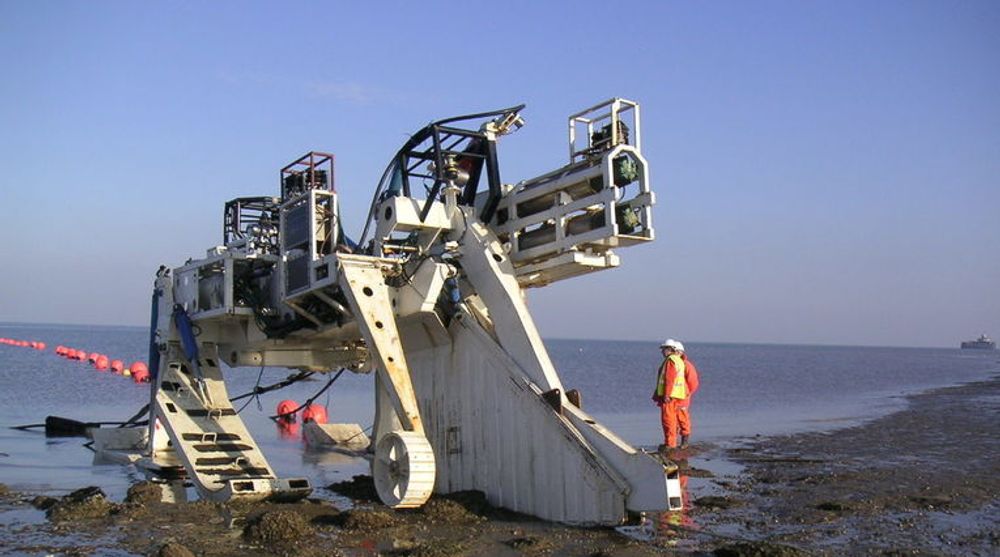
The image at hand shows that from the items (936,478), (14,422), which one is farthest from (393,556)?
(14,422)

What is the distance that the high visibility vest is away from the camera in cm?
1399

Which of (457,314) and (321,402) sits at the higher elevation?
(457,314)

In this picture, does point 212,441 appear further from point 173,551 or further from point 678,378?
point 678,378

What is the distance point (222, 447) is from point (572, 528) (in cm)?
502

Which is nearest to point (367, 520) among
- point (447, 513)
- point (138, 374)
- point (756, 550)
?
point (447, 513)

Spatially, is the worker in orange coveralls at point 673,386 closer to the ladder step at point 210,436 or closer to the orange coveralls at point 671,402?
the orange coveralls at point 671,402

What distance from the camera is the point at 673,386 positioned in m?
14.0

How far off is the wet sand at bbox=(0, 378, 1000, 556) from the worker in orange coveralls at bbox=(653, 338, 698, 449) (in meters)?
2.03

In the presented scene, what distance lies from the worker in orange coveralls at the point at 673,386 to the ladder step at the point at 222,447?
19.2 ft

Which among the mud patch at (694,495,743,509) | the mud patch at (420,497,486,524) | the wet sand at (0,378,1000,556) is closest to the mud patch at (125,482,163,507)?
the wet sand at (0,378,1000,556)

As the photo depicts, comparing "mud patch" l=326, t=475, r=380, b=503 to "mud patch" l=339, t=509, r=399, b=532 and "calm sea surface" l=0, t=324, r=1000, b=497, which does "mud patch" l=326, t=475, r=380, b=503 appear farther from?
"mud patch" l=339, t=509, r=399, b=532

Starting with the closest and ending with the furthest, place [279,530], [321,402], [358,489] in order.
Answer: [279,530] < [358,489] < [321,402]

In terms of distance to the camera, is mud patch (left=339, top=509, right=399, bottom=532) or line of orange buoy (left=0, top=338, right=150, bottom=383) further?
line of orange buoy (left=0, top=338, right=150, bottom=383)

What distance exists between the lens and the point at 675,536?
8.10m
